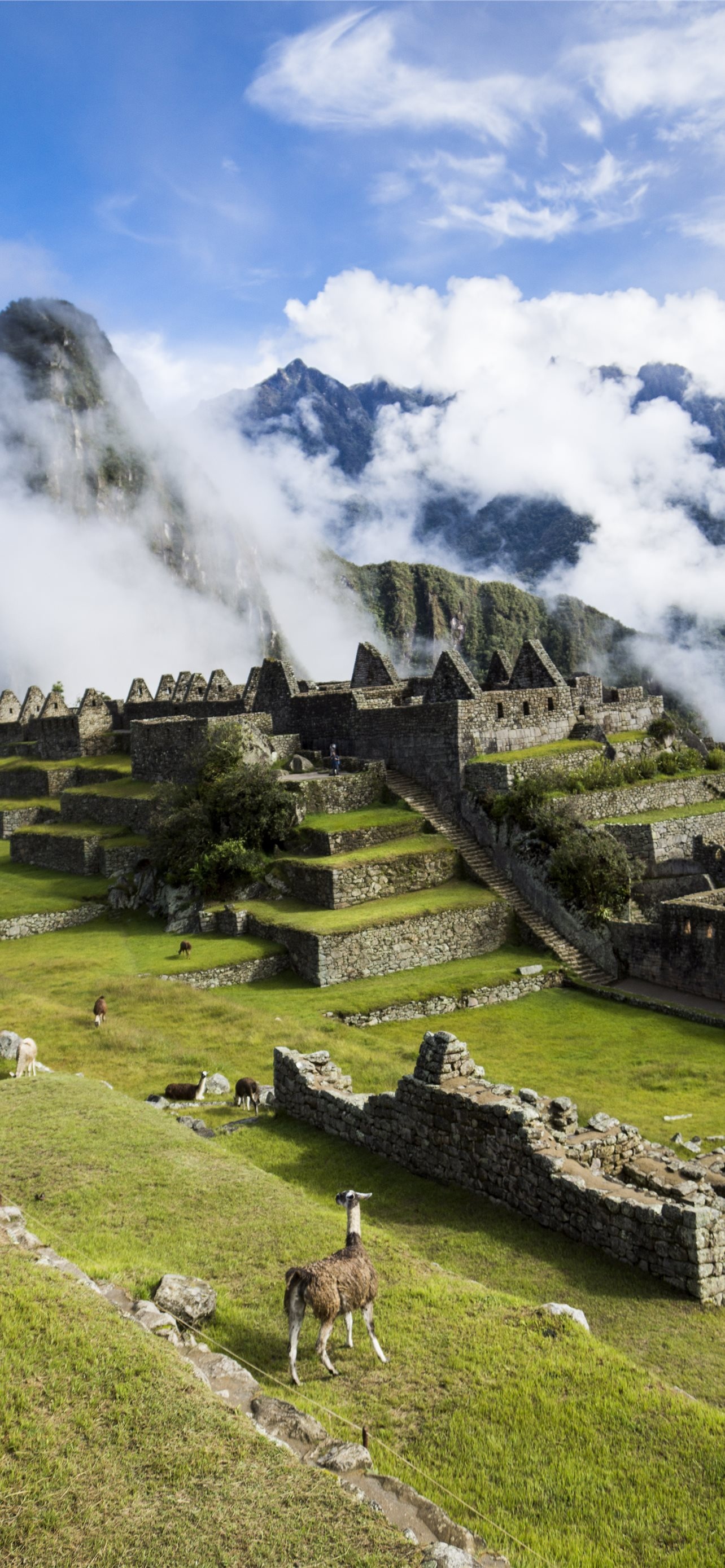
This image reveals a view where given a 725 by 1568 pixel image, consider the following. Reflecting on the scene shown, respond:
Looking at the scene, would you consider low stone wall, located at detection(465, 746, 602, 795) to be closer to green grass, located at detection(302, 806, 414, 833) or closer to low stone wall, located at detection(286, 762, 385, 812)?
green grass, located at detection(302, 806, 414, 833)

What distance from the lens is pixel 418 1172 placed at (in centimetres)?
1248

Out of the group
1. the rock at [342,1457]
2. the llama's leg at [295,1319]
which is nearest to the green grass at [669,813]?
the llama's leg at [295,1319]

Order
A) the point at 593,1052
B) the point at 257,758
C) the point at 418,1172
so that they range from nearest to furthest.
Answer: the point at 418,1172
the point at 593,1052
the point at 257,758

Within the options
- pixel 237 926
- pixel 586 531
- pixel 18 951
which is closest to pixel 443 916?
pixel 237 926

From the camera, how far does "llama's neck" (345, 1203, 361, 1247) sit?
7617 millimetres

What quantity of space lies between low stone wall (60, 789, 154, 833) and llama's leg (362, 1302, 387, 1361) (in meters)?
26.5

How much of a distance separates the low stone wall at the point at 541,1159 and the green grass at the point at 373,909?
1009 centimetres

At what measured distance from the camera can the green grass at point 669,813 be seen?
2816cm

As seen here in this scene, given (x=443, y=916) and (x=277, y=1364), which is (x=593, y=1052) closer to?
(x=443, y=916)

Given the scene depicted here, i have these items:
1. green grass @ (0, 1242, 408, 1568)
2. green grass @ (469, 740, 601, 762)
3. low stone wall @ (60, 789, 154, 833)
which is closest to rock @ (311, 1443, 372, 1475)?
green grass @ (0, 1242, 408, 1568)

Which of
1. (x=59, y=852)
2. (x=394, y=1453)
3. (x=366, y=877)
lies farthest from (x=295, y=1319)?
(x=59, y=852)

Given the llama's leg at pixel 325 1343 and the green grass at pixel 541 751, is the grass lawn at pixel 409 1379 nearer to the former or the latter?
the llama's leg at pixel 325 1343

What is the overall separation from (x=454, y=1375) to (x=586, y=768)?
23.8 m

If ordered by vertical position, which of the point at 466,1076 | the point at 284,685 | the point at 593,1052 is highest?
the point at 284,685
